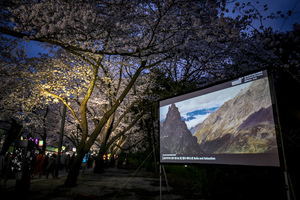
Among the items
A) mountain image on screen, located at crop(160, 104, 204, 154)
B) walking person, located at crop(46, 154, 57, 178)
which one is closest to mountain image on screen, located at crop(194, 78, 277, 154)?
mountain image on screen, located at crop(160, 104, 204, 154)

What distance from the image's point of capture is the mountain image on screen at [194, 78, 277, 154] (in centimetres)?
406

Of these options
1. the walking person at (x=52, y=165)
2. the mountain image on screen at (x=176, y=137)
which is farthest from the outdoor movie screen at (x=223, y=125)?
the walking person at (x=52, y=165)

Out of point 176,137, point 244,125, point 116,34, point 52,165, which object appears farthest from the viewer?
point 52,165

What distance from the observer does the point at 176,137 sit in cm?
633

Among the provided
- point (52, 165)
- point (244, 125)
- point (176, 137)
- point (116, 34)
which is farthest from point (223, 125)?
point (52, 165)

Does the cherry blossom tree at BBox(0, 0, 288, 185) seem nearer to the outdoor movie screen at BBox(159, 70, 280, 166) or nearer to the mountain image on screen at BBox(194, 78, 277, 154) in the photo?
the outdoor movie screen at BBox(159, 70, 280, 166)

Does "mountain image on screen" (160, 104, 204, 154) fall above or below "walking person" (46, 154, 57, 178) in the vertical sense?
above

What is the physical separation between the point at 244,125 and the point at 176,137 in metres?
2.42

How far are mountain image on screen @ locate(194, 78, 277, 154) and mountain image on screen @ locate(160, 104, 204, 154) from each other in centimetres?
39

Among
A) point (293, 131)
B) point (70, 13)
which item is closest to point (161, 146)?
point (293, 131)

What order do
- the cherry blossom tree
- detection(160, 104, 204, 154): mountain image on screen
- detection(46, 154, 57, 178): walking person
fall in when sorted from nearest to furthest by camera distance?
detection(160, 104, 204, 154): mountain image on screen → the cherry blossom tree → detection(46, 154, 57, 178): walking person

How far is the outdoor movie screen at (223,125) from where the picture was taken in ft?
13.5

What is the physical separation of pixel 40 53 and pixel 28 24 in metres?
5.65

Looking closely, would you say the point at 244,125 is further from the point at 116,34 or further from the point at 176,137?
the point at 116,34
